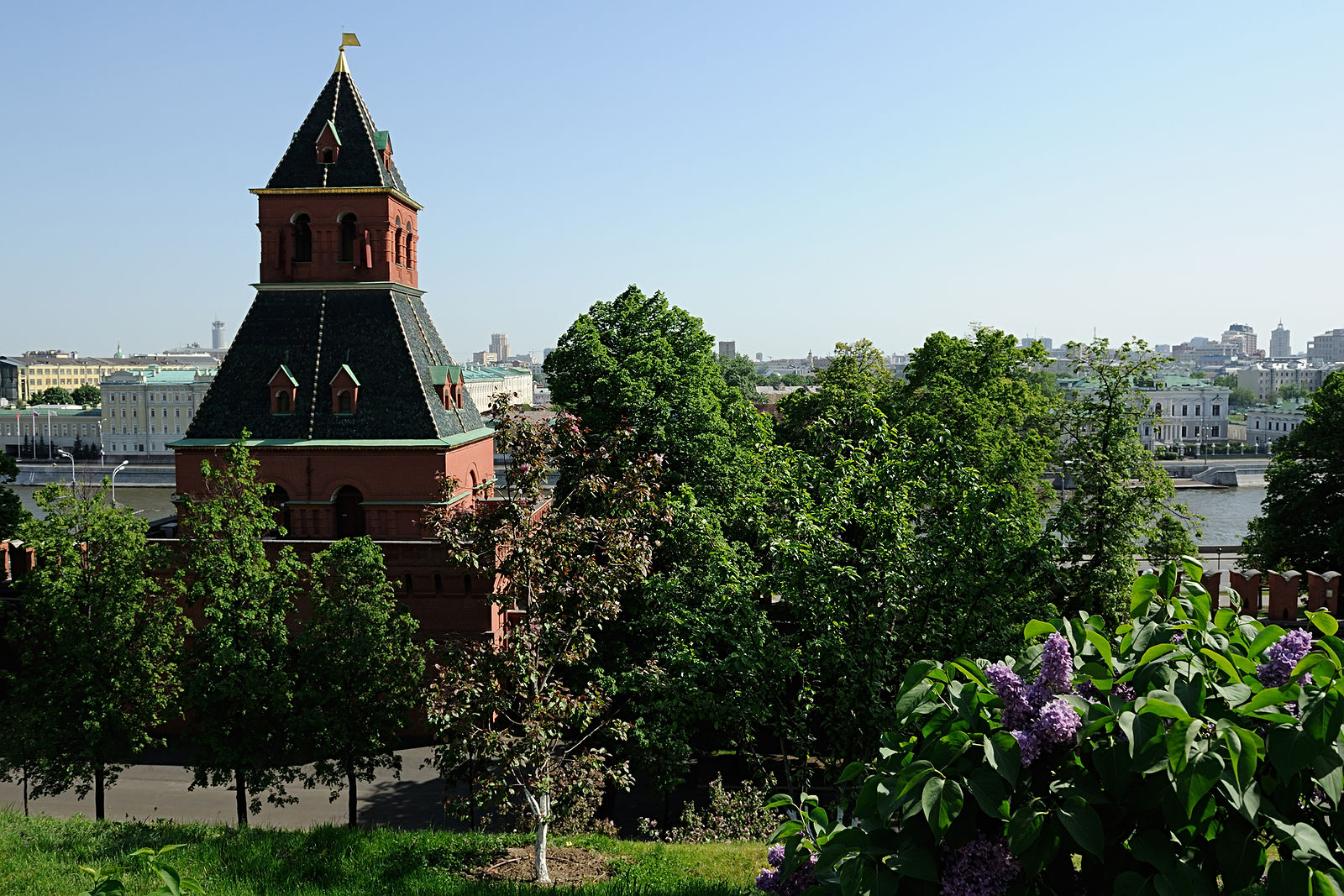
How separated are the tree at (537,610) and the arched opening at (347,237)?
14.0 m

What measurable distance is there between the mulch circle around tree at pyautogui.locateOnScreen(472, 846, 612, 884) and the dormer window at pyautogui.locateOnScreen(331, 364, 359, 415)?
1387 centimetres

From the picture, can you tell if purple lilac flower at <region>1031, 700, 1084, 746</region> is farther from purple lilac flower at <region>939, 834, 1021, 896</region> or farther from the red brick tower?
the red brick tower

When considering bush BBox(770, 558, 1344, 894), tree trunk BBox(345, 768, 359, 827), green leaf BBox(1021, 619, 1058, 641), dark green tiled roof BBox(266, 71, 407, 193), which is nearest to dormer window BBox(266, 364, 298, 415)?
dark green tiled roof BBox(266, 71, 407, 193)

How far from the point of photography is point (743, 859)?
12.9m

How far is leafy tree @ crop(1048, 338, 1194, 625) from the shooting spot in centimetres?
1529

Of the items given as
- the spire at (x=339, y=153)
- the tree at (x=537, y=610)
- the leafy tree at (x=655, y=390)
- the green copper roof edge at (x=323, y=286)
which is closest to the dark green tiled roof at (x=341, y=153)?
the spire at (x=339, y=153)

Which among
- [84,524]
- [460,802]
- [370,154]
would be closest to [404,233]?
[370,154]

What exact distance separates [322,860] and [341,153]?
19415 mm

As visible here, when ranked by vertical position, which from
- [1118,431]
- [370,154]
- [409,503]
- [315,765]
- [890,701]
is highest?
[370,154]

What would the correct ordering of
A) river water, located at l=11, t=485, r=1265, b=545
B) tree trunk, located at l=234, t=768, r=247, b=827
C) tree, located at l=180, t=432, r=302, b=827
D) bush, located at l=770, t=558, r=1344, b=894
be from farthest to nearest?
river water, located at l=11, t=485, r=1265, b=545 < tree trunk, located at l=234, t=768, r=247, b=827 < tree, located at l=180, t=432, r=302, b=827 < bush, located at l=770, t=558, r=1344, b=894

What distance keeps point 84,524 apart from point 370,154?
11.9 metres

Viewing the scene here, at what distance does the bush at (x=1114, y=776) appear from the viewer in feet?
15.3

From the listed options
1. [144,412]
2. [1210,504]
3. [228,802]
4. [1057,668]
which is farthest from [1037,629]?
[144,412]

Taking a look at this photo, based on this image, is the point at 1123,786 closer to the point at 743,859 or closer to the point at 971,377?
the point at 743,859
